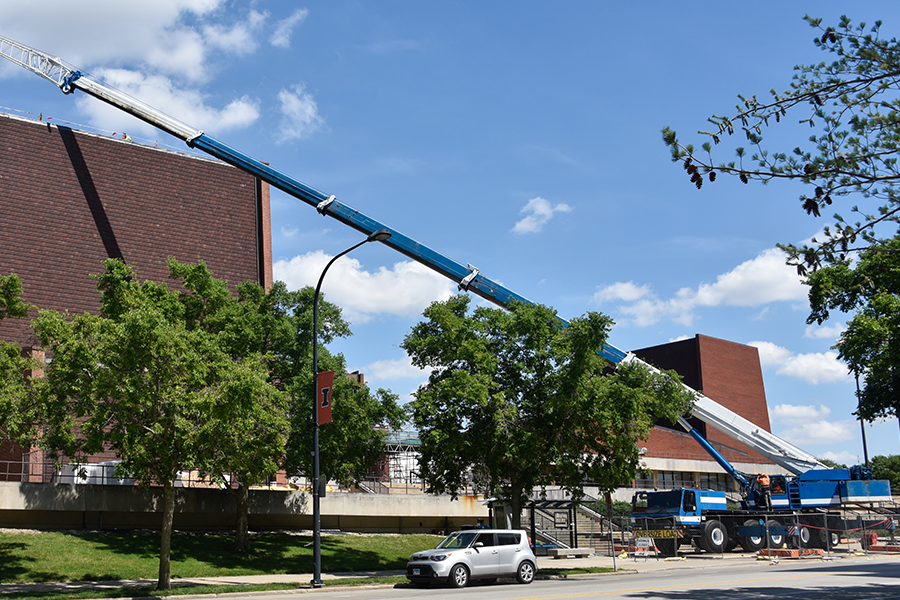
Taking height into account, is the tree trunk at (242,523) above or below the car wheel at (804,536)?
above

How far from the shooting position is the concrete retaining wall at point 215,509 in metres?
28.0

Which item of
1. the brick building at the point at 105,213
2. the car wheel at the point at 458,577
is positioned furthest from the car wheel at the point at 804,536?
the brick building at the point at 105,213

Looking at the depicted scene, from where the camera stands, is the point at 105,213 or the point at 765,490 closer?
the point at 765,490

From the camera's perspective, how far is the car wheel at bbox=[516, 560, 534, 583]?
22.6 meters

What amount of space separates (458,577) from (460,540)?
1269 millimetres

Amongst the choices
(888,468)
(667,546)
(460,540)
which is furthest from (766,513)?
(888,468)

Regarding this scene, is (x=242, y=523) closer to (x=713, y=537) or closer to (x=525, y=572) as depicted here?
(x=525, y=572)

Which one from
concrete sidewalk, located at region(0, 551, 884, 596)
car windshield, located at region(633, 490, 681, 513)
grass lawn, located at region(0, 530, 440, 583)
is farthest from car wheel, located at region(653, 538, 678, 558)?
grass lawn, located at region(0, 530, 440, 583)

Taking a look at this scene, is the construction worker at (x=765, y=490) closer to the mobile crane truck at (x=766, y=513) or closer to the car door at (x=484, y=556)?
the mobile crane truck at (x=766, y=513)

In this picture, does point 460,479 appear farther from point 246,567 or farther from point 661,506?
point 661,506

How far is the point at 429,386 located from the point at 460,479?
374 centimetres

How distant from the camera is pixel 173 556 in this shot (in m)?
26.7

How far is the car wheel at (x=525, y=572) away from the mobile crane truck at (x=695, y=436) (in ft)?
33.8

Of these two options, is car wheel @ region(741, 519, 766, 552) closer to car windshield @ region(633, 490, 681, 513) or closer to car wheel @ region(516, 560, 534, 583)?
car windshield @ region(633, 490, 681, 513)
